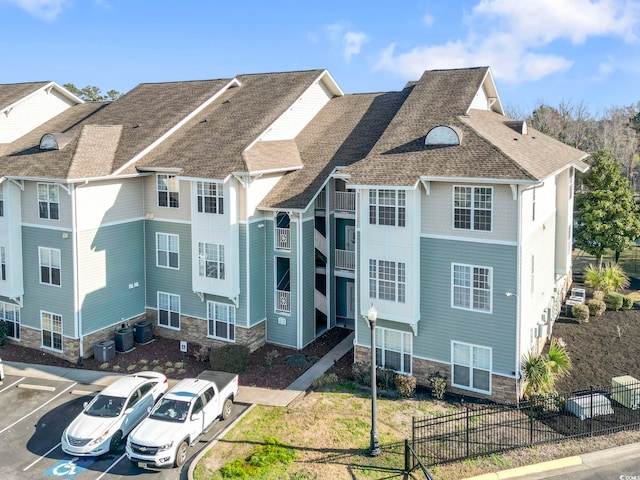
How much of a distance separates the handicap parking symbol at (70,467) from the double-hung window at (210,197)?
37.2ft

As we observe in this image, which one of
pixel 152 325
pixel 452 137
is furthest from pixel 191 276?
pixel 452 137

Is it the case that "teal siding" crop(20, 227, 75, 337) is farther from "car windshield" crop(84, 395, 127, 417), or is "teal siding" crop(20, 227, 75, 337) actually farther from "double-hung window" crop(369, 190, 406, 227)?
"double-hung window" crop(369, 190, 406, 227)

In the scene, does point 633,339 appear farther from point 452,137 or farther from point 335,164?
point 335,164

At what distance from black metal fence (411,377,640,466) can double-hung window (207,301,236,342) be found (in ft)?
34.2

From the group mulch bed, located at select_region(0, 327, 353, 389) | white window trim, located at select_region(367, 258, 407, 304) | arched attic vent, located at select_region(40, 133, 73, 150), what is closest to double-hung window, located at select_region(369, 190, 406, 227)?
white window trim, located at select_region(367, 258, 407, 304)

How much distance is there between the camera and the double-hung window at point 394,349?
2244cm

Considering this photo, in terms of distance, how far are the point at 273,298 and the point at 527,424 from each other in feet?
40.7

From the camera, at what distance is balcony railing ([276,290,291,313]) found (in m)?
26.2

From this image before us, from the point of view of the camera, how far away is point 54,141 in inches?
1059

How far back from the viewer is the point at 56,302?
25797 mm

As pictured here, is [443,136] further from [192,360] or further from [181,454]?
[181,454]

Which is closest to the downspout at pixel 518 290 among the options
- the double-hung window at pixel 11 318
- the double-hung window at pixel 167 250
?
the double-hung window at pixel 167 250

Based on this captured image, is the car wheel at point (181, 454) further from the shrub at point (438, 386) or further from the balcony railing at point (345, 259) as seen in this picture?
the balcony railing at point (345, 259)

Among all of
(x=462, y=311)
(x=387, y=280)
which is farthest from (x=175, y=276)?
(x=462, y=311)
